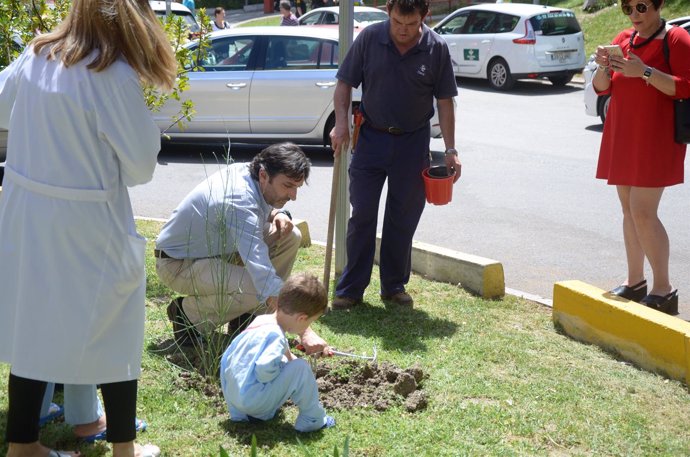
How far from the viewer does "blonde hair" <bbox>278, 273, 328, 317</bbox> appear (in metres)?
4.02

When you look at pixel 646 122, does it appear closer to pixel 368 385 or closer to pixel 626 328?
pixel 626 328

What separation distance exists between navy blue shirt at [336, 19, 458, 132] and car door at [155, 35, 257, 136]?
242 inches

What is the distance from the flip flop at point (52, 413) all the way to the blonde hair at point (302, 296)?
3.53 feet

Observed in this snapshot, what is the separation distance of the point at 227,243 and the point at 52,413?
1161 millimetres

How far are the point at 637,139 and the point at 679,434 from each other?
2045 millimetres

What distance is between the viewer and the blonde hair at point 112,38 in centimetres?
313

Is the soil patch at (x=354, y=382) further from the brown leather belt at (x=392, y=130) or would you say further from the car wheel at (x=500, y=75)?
the car wheel at (x=500, y=75)

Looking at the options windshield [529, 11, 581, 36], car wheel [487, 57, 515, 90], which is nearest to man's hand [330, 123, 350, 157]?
windshield [529, 11, 581, 36]

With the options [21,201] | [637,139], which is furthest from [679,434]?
[21,201]

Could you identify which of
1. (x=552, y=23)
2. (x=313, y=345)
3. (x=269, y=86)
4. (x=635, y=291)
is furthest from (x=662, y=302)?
(x=552, y=23)

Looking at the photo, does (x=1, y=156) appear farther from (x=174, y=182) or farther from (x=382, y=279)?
(x=382, y=279)

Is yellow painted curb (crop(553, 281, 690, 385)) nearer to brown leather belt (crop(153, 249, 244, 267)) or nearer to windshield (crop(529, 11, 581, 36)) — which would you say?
brown leather belt (crop(153, 249, 244, 267))

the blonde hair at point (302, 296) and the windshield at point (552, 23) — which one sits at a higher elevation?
the windshield at point (552, 23)

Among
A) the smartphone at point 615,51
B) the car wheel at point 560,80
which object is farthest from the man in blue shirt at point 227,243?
the car wheel at point 560,80
